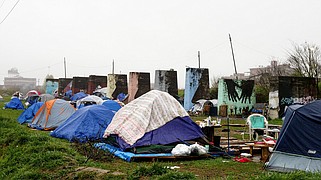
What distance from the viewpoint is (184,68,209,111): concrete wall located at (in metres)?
32.4

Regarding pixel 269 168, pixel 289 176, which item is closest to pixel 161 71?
pixel 269 168

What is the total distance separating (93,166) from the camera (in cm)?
827

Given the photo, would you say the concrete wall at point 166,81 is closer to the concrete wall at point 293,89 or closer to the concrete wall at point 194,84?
the concrete wall at point 194,84

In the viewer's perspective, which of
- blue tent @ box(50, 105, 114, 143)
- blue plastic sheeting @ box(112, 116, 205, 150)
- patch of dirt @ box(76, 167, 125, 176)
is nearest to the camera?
patch of dirt @ box(76, 167, 125, 176)

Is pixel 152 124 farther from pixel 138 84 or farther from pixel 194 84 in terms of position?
pixel 138 84

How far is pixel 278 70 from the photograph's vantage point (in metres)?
42.2

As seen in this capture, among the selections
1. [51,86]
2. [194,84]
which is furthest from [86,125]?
[51,86]

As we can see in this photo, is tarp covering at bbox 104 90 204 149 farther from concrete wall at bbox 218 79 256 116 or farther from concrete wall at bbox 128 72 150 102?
concrete wall at bbox 128 72 150 102

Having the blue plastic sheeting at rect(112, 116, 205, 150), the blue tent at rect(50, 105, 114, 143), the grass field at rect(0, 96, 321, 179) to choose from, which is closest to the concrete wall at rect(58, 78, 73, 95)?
the blue tent at rect(50, 105, 114, 143)

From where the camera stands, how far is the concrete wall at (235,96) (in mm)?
28719

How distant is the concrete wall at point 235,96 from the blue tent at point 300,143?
773 inches

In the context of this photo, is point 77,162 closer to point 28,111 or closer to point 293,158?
point 293,158

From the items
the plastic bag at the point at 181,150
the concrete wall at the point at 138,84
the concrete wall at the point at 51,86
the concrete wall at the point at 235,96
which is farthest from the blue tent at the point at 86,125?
the concrete wall at the point at 51,86

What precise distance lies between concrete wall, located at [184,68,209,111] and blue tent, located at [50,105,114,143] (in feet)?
60.7
